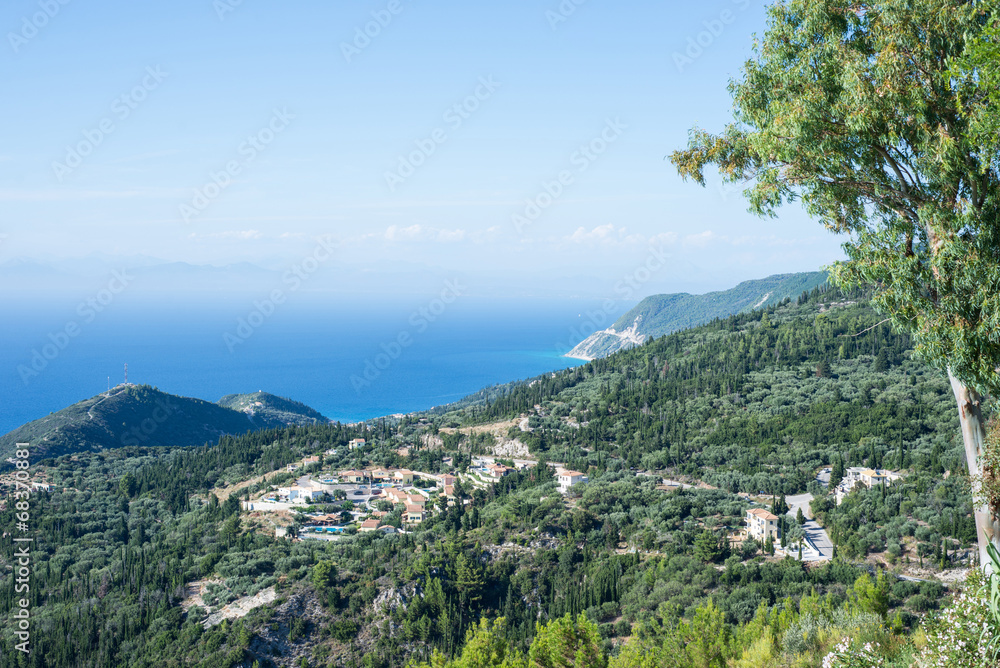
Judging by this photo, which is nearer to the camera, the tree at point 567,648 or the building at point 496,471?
the tree at point 567,648

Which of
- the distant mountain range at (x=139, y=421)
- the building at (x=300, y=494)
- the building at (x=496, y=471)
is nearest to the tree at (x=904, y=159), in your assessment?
the building at (x=496, y=471)

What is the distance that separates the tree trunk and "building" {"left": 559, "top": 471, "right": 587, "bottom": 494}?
33.2 meters

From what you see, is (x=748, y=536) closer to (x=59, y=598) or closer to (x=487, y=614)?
(x=487, y=614)

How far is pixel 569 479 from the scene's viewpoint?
40406 mm

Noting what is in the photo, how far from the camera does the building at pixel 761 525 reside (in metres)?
28.4

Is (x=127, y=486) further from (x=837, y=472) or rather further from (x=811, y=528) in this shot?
(x=837, y=472)

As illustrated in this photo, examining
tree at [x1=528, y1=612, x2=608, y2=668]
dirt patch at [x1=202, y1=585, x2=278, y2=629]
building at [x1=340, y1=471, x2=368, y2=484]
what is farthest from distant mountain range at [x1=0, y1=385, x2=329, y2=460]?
tree at [x1=528, y1=612, x2=608, y2=668]

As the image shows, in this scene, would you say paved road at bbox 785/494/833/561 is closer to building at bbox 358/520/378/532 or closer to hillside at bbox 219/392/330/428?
building at bbox 358/520/378/532

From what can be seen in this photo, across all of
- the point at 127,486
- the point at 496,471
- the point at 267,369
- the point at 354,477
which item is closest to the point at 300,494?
the point at 354,477

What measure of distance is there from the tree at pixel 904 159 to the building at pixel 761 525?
23.4 m

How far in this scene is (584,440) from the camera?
5166cm

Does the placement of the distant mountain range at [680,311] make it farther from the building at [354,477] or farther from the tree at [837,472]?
the tree at [837,472]

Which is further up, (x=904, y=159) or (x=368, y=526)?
(x=904, y=159)

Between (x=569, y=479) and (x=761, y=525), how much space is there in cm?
1352
